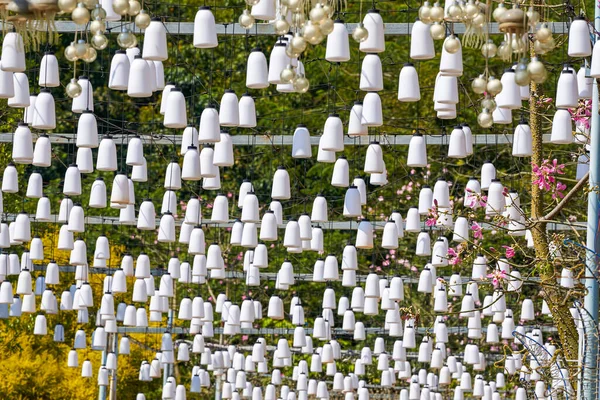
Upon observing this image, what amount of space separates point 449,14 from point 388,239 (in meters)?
6.43

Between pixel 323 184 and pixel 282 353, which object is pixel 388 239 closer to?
pixel 282 353

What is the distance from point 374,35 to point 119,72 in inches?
64.9

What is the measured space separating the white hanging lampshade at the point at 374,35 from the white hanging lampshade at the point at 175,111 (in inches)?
63.1

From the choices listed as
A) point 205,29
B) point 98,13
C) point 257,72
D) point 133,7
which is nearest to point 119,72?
point 205,29

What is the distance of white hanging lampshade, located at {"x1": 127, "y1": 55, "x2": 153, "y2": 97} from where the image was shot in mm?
7387

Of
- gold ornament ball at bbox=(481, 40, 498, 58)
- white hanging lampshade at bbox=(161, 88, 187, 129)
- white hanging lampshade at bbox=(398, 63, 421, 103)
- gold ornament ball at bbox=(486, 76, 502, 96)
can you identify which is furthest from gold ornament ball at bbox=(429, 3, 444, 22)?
white hanging lampshade at bbox=(161, 88, 187, 129)

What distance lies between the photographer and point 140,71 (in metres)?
7.41

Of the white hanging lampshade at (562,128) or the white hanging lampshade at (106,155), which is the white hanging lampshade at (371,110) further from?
the white hanging lampshade at (106,155)

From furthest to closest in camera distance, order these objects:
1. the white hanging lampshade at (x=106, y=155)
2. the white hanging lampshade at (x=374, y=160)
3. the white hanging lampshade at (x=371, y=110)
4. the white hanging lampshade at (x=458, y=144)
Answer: the white hanging lampshade at (x=374, y=160) → the white hanging lampshade at (x=458, y=144) → the white hanging lampshade at (x=106, y=155) → the white hanging lampshade at (x=371, y=110)

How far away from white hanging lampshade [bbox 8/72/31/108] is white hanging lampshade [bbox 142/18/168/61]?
47.1 inches

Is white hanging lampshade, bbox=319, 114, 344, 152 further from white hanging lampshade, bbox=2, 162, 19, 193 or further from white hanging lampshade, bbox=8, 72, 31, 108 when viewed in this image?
white hanging lampshade, bbox=2, 162, 19, 193

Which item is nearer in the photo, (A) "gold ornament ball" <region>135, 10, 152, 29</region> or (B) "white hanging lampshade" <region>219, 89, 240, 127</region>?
(A) "gold ornament ball" <region>135, 10, 152, 29</region>

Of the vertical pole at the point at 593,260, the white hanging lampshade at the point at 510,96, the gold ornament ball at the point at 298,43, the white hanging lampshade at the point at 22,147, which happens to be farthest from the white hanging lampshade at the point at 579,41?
the white hanging lampshade at the point at 22,147

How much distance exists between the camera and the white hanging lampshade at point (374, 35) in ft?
22.2
